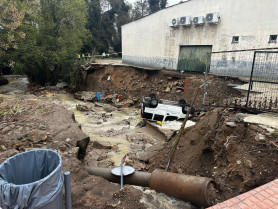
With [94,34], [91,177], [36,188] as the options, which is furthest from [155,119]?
[94,34]

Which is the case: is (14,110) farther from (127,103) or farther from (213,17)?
(213,17)

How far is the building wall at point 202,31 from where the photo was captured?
11.4m

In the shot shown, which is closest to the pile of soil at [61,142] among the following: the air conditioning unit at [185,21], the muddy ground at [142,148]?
the muddy ground at [142,148]

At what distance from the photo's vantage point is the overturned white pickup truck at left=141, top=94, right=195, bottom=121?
10.4 metres

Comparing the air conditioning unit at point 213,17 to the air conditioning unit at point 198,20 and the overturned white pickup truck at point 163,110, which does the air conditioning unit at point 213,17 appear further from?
the overturned white pickup truck at point 163,110

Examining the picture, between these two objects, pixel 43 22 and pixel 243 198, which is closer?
pixel 243 198

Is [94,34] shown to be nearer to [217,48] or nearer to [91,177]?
[217,48]

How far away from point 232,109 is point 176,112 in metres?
4.51

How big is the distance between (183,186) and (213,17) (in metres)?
12.3

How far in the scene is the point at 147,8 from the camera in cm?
4153

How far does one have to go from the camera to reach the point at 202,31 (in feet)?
46.3

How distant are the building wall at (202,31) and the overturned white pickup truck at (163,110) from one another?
5779 millimetres

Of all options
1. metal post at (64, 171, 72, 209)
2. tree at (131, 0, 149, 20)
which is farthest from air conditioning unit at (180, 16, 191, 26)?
tree at (131, 0, 149, 20)

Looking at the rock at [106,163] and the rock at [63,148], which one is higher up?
the rock at [63,148]
